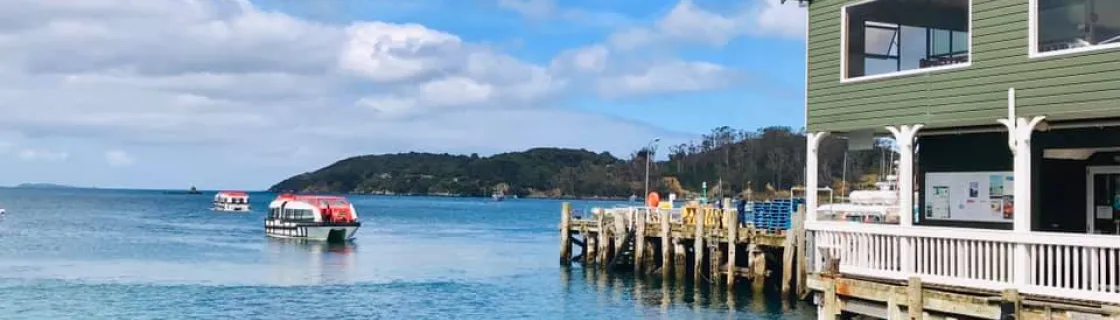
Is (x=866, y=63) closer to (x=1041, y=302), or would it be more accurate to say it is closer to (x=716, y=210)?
(x=1041, y=302)

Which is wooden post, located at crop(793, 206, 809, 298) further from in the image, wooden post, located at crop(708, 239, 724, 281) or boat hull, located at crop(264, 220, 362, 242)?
boat hull, located at crop(264, 220, 362, 242)

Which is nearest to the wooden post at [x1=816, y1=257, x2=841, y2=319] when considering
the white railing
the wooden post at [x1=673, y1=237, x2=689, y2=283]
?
the white railing

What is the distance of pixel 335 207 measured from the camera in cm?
6594

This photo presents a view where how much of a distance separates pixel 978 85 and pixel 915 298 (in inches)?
117

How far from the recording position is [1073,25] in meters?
15.1

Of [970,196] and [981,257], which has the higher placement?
[970,196]

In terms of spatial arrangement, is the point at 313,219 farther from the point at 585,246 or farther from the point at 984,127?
the point at 984,127

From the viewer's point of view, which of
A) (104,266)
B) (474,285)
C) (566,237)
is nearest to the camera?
(474,285)

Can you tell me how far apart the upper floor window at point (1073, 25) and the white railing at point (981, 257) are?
2.38 meters

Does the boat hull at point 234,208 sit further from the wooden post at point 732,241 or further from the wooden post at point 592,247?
the wooden post at point 732,241

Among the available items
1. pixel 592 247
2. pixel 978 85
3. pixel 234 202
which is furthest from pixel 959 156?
pixel 234 202

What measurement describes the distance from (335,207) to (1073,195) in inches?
2059

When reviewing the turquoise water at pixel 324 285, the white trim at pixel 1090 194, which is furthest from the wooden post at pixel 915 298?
the turquoise water at pixel 324 285

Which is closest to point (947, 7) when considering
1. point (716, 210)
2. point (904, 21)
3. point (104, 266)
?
point (904, 21)
